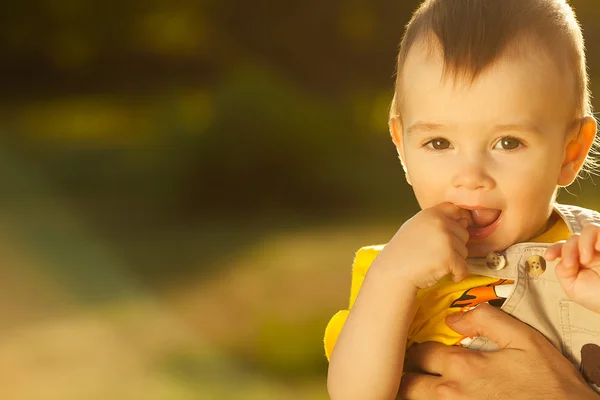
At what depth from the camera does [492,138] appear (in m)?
1.15

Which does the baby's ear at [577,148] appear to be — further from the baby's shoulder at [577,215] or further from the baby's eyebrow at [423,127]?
the baby's eyebrow at [423,127]


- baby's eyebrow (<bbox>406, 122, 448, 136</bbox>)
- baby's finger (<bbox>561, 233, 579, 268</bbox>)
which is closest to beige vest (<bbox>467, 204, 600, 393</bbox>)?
baby's finger (<bbox>561, 233, 579, 268</bbox>)

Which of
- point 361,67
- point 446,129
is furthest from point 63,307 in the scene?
point 446,129

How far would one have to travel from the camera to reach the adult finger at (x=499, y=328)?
1.24 m

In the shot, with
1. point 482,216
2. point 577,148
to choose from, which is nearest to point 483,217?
point 482,216

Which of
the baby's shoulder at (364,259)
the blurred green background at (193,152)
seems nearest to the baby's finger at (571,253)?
the baby's shoulder at (364,259)

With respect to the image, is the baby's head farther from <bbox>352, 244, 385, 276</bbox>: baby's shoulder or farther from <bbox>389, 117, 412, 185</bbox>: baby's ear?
<bbox>352, 244, 385, 276</bbox>: baby's shoulder

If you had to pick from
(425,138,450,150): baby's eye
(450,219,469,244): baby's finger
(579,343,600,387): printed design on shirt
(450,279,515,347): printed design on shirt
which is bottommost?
(579,343,600,387): printed design on shirt

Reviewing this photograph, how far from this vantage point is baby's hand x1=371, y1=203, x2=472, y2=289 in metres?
1.14

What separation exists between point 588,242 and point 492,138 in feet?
0.65

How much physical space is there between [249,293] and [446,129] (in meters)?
2.75

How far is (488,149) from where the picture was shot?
1.16 meters

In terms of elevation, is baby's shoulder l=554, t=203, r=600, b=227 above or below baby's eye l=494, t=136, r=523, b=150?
below

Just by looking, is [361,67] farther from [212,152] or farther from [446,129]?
[446,129]
